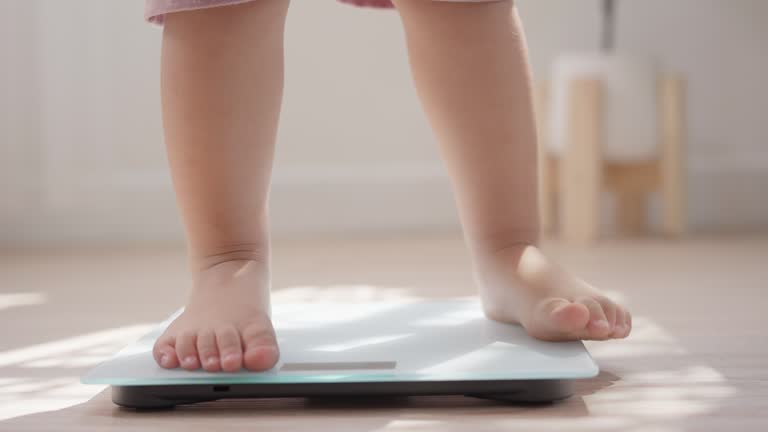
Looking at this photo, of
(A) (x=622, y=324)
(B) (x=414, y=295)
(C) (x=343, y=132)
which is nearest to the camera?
(A) (x=622, y=324)

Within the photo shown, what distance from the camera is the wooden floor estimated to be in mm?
623

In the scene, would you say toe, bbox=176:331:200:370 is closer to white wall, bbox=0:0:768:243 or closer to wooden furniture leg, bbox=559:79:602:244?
wooden furniture leg, bbox=559:79:602:244

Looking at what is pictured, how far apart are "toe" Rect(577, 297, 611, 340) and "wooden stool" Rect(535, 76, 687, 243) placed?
1.10 m

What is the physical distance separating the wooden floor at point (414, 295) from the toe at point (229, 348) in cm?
3

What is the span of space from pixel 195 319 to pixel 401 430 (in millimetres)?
220

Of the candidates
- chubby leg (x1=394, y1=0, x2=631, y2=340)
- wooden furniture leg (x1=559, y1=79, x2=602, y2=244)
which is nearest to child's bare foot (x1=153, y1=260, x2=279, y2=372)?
chubby leg (x1=394, y1=0, x2=631, y2=340)

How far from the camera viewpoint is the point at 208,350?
685 millimetres

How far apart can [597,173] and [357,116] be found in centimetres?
60

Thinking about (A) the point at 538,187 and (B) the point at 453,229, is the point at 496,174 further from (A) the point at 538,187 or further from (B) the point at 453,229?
(B) the point at 453,229

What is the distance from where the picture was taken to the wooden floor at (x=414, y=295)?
62cm

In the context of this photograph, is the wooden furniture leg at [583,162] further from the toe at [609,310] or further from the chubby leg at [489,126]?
the toe at [609,310]

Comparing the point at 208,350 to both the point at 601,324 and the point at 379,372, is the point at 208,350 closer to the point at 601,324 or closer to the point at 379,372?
the point at 379,372

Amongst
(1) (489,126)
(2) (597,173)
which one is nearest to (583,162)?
(2) (597,173)

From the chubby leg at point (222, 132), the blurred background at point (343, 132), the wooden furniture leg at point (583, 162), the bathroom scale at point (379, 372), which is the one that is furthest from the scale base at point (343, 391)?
the wooden furniture leg at point (583, 162)
